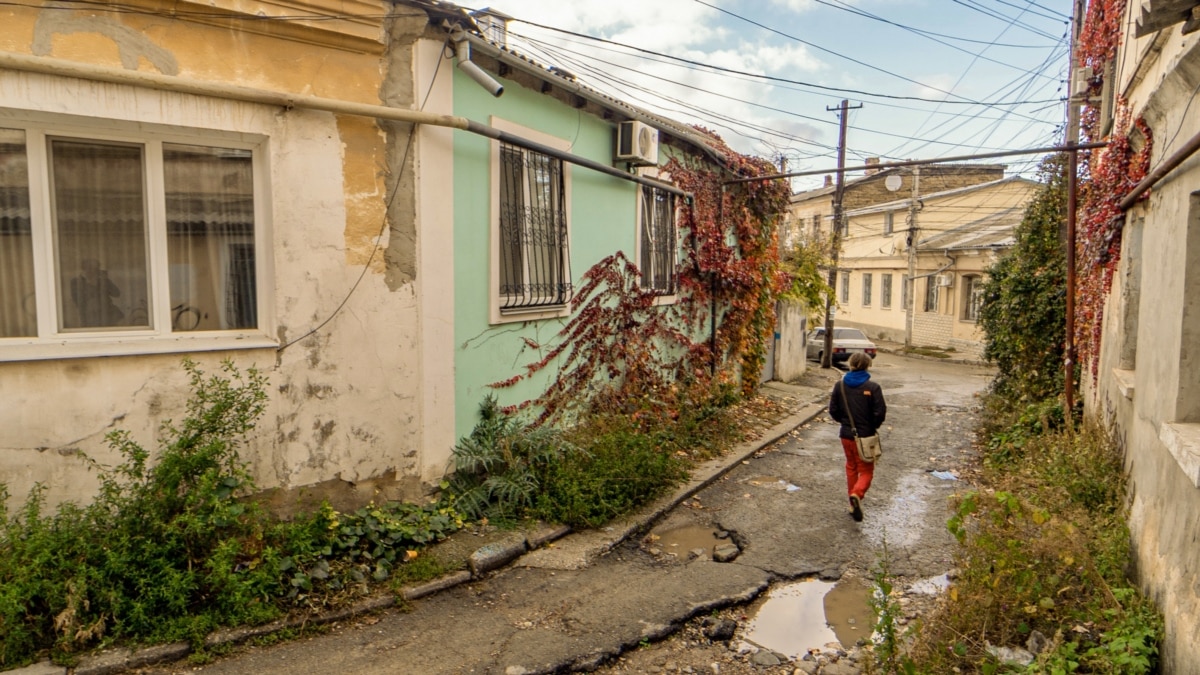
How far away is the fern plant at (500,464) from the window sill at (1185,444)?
4327 mm

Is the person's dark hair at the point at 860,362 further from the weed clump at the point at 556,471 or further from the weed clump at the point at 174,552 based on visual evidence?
the weed clump at the point at 174,552

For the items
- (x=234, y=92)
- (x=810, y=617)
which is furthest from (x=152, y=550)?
(x=810, y=617)

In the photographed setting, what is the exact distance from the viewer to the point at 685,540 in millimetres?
6191

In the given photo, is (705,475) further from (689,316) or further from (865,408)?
(689,316)

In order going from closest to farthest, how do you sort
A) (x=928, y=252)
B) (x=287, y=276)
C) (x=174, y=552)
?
(x=174, y=552)
(x=287, y=276)
(x=928, y=252)

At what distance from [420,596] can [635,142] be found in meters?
5.64

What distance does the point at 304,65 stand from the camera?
16.6 ft

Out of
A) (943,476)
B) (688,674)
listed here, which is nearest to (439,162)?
(688,674)

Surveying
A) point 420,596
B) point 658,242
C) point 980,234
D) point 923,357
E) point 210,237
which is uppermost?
point 980,234

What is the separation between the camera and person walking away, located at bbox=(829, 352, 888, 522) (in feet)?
22.1

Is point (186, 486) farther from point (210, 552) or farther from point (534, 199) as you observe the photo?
point (534, 199)

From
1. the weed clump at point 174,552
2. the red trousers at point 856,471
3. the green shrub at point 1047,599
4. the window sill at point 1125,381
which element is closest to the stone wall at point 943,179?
the window sill at point 1125,381

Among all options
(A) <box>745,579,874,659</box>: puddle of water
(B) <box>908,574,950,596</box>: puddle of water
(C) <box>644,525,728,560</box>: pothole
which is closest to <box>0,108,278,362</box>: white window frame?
(C) <box>644,525,728,560</box>: pothole

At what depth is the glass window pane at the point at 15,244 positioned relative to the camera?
426 centimetres
